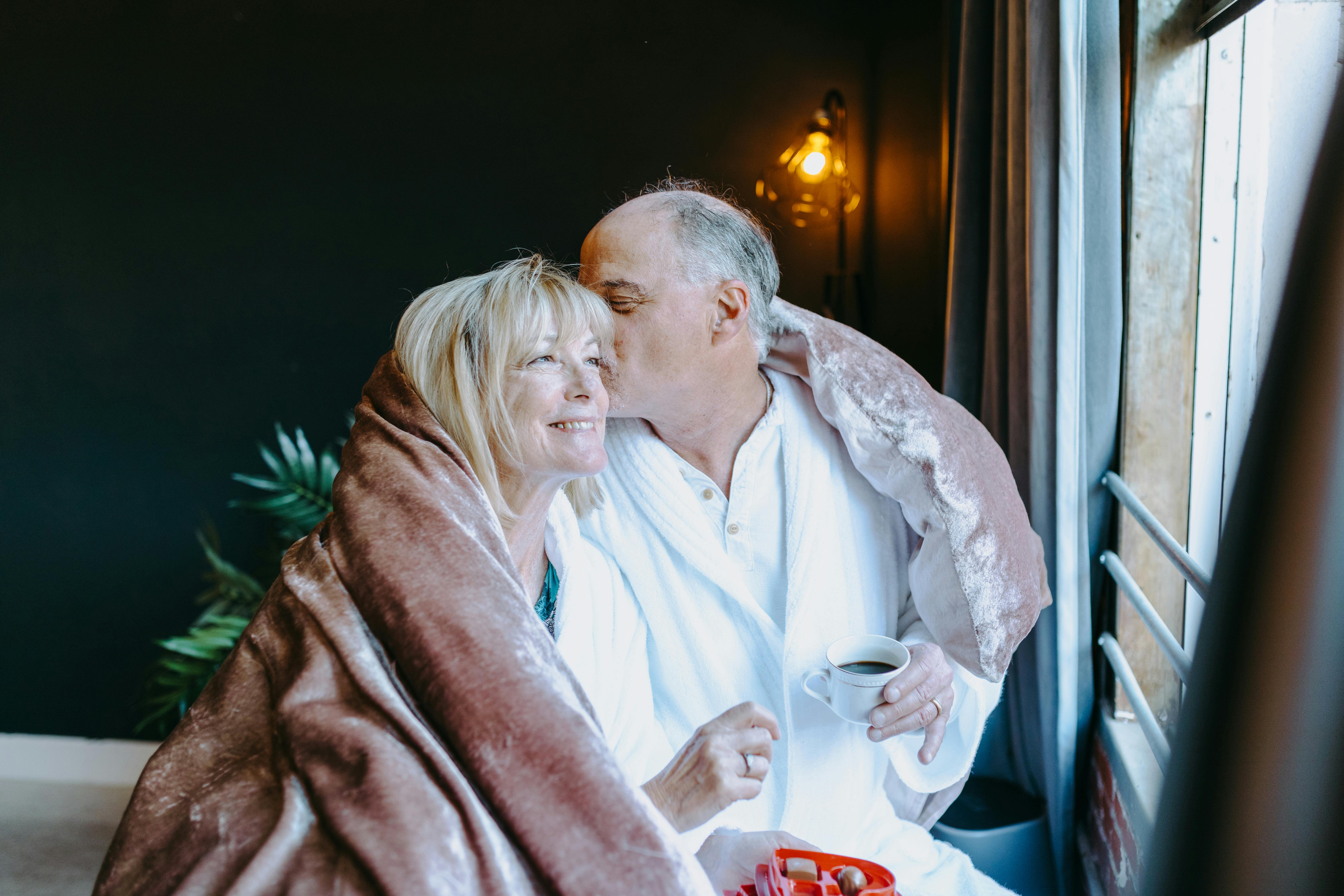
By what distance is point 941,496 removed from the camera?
1288 millimetres

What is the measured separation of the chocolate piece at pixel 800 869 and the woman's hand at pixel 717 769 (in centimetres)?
9

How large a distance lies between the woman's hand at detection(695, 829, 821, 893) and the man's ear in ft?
2.60

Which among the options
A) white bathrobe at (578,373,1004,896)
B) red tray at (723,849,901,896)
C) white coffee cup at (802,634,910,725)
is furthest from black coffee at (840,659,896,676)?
red tray at (723,849,901,896)

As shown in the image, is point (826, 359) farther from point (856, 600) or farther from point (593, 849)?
point (593, 849)

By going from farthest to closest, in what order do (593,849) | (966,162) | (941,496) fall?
1. (966,162)
2. (941,496)
3. (593,849)

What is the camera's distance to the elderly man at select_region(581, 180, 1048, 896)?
1.32 meters

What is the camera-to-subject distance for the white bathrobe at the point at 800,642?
1.37 metres

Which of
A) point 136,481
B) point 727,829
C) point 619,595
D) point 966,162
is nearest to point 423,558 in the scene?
point 619,595

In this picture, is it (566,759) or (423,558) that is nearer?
(566,759)

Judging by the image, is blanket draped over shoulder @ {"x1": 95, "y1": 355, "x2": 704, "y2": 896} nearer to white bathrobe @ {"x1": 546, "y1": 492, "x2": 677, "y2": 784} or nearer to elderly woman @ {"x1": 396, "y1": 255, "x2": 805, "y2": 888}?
elderly woman @ {"x1": 396, "y1": 255, "x2": 805, "y2": 888}

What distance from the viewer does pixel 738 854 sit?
1.19 meters

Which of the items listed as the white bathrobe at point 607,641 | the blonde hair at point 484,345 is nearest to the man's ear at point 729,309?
the blonde hair at point 484,345

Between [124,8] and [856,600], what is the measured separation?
9.96 feet

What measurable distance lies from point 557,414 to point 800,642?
54 cm
